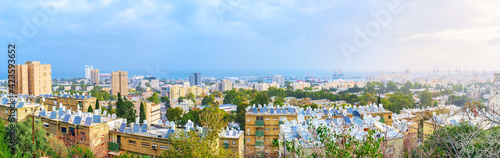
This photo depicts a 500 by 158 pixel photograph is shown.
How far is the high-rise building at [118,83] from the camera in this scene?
31516 millimetres

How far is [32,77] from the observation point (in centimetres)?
1631

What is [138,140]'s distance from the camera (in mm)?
5430

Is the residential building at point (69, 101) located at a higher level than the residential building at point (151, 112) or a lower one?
higher

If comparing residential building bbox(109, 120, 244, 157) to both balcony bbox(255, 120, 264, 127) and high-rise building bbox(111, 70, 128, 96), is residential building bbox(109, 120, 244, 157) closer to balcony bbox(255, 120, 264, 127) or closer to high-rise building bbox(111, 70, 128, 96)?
balcony bbox(255, 120, 264, 127)

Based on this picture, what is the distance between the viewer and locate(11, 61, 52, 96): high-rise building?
15891 millimetres

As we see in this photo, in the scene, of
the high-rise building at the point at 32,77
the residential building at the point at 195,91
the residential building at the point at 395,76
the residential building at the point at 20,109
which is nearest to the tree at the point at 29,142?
the residential building at the point at 20,109

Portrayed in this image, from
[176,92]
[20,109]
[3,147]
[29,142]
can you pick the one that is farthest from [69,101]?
[176,92]

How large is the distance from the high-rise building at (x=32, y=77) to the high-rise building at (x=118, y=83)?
14.4 meters

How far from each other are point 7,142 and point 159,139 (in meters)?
2.14

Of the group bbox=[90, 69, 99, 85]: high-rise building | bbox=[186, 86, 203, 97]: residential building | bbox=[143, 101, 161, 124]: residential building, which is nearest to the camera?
Result: bbox=[143, 101, 161, 124]: residential building

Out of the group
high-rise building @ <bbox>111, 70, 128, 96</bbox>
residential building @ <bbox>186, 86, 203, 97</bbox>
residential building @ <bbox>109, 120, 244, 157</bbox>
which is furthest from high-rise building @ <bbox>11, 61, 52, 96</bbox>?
residential building @ <bbox>186, 86, 203, 97</bbox>

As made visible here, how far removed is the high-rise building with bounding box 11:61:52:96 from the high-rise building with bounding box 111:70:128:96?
1440 centimetres

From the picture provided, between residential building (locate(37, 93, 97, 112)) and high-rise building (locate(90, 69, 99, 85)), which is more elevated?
high-rise building (locate(90, 69, 99, 85))

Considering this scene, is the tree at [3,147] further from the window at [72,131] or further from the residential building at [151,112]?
the residential building at [151,112]
